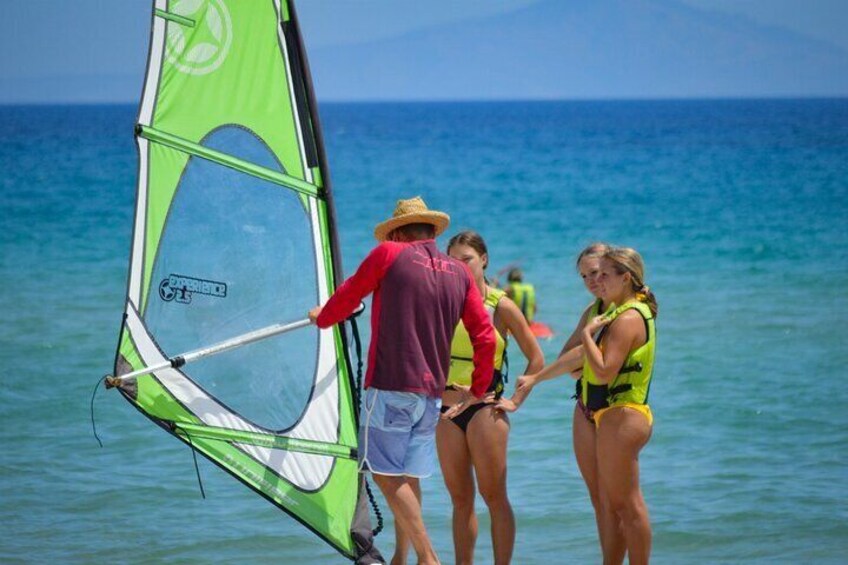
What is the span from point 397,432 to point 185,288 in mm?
1155

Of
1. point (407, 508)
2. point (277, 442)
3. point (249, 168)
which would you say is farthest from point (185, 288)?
point (407, 508)

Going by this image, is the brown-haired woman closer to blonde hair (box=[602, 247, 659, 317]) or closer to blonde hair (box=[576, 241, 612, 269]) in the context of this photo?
blonde hair (box=[576, 241, 612, 269])

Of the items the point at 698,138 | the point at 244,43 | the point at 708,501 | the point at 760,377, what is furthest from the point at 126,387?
the point at 698,138

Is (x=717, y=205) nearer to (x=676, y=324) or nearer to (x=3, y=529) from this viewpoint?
(x=676, y=324)

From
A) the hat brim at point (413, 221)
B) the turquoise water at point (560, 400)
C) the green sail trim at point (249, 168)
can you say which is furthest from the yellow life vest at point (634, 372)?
the turquoise water at point (560, 400)

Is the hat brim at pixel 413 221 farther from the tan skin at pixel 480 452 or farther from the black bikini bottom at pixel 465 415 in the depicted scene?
the black bikini bottom at pixel 465 415

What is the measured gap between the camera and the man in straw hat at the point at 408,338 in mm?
4762

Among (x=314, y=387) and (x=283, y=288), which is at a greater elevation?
(x=283, y=288)

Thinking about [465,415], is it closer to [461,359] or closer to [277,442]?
[461,359]

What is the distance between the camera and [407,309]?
4.76 metres

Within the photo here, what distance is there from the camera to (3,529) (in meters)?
6.93

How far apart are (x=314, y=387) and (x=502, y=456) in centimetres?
85

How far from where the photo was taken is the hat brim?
4891 millimetres

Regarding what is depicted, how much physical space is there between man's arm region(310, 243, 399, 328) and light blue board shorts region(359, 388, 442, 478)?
1.03 ft
